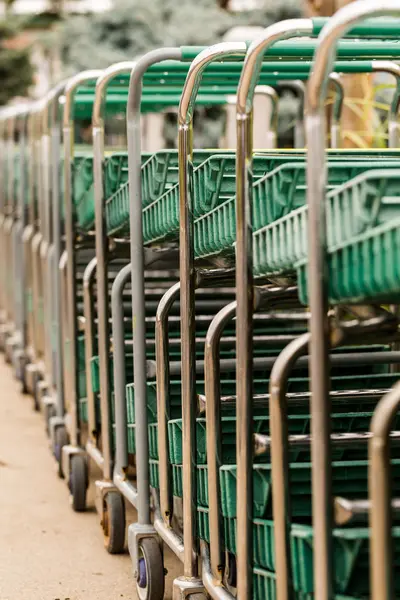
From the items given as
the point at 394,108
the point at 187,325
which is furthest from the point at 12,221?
the point at 187,325

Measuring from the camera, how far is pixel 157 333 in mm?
2920

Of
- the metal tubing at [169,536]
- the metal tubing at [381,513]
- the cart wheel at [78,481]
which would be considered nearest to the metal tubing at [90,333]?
the cart wheel at [78,481]

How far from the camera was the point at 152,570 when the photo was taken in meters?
3.00

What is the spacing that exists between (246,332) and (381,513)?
582 mm

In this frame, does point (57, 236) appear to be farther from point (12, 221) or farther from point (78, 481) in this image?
point (12, 221)

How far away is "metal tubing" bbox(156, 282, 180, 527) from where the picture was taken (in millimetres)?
2902

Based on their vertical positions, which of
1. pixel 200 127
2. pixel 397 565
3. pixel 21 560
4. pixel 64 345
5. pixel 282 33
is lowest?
pixel 21 560

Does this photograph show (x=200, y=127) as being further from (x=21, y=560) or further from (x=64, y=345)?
(x=21, y=560)

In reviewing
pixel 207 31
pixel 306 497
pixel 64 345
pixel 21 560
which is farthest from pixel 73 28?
pixel 306 497

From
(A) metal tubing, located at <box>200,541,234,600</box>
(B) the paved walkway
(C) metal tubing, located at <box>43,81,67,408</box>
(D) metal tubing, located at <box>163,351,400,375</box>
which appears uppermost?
(C) metal tubing, located at <box>43,81,67,408</box>

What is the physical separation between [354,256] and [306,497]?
79 cm

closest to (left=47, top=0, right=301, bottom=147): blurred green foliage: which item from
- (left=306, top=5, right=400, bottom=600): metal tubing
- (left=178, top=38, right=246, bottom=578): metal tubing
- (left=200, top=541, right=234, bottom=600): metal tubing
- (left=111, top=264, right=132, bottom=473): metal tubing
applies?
(left=111, top=264, right=132, bottom=473): metal tubing

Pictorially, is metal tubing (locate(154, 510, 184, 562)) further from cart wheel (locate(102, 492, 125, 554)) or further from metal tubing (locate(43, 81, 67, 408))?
metal tubing (locate(43, 81, 67, 408))

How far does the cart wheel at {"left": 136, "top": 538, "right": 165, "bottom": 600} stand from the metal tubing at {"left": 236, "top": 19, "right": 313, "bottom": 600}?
2.45 feet
